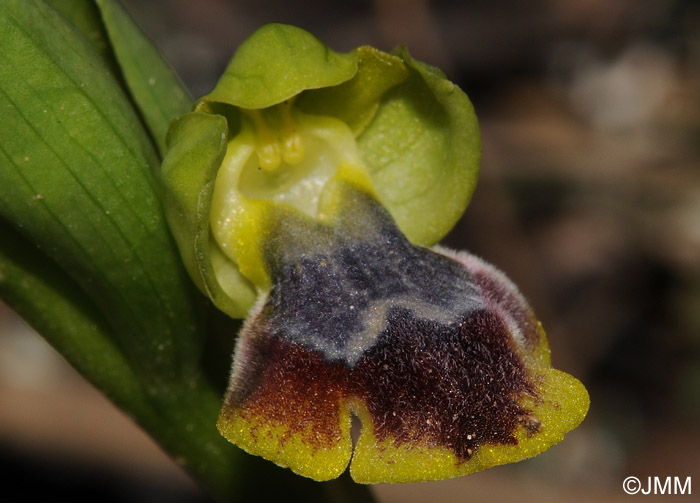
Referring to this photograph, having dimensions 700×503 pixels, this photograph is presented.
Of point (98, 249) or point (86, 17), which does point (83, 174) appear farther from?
point (86, 17)

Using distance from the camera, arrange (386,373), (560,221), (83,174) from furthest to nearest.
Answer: (560,221), (83,174), (386,373)

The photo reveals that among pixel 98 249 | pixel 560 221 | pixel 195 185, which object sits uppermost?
pixel 195 185

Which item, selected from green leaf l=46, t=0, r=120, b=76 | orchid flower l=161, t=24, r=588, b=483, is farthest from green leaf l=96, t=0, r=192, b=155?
orchid flower l=161, t=24, r=588, b=483

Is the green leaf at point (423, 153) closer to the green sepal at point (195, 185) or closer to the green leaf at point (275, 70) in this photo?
the green leaf at point (275, 70)

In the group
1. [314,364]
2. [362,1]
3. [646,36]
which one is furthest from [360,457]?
[646,36]

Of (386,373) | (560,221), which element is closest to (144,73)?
(386,373)

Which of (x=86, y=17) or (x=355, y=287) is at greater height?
(x=86, y=17)
